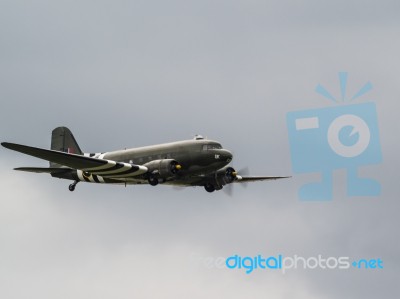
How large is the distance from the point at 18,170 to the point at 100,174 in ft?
15.4

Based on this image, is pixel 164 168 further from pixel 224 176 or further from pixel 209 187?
pixel 224 176

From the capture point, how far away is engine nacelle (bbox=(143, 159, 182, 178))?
49.7m

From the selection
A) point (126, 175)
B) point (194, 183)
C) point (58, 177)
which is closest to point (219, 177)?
point (194, 183)

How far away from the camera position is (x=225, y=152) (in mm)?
50000

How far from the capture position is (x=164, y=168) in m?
49.8

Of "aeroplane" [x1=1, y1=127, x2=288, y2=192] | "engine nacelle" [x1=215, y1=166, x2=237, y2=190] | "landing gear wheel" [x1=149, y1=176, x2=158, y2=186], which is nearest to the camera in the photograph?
"aeroplane" [x1=1, y1=127, x2=288, y2=192]

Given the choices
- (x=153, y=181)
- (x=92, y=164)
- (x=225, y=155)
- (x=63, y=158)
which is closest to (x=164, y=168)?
(x=153, y=181)

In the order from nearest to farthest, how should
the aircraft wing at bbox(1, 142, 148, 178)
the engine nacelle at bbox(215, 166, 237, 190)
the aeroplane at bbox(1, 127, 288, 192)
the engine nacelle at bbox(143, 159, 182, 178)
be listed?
the aircraft wing at bbox(1, 142, 148, 178), the engine nacelle at bbox(143, 159, 182, 178), the aeroplane at bbox(1, 127, 288, 192), the engine nacelle at bbox(215, 166, 237, 190)

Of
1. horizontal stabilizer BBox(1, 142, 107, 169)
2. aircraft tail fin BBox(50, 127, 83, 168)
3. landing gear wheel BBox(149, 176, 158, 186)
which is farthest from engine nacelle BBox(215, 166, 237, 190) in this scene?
aircraft tail fin BBox(50, 127, 83, 168)

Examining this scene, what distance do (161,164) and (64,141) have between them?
36.0ft

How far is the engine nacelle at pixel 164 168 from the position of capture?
163ft

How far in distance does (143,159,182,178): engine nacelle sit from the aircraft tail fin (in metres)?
9.53

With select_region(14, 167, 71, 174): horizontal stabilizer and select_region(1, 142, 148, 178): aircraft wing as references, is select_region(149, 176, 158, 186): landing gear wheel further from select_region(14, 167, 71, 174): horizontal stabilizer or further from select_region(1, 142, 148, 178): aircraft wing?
select_region(14, 167, 71, 174): horizontal stabilizer

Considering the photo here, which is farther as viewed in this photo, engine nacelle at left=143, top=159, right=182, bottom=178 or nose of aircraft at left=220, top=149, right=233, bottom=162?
nose of aircraft at left=220, top=149, right=233, bottom=162
